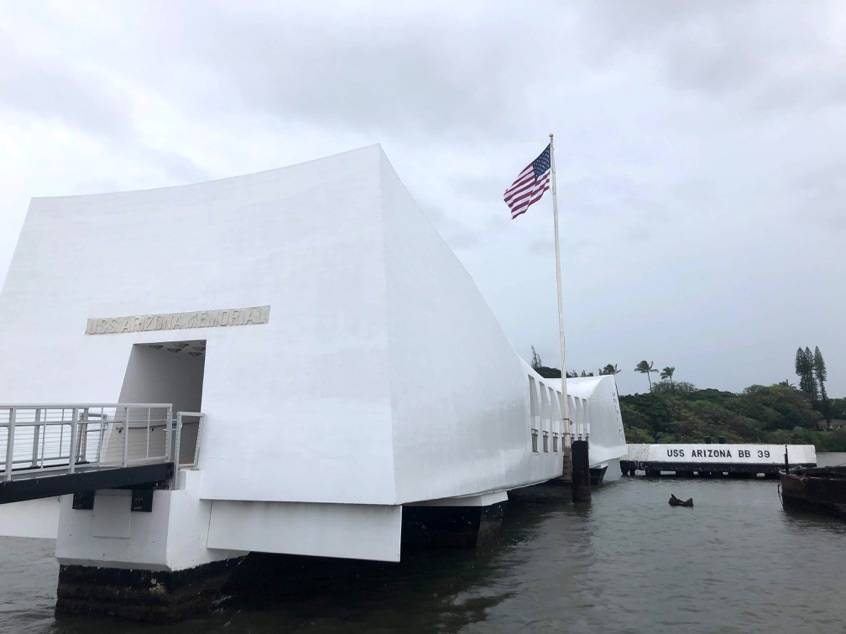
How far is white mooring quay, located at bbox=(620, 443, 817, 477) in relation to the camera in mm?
36031

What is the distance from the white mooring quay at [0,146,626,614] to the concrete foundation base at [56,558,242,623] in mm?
42

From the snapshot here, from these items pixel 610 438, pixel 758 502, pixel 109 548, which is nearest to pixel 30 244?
pixel 109 548

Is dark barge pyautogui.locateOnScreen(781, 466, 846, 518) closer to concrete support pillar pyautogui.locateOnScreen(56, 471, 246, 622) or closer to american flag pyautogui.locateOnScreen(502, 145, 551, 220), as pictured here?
american flag pyautogui.locateOnScreen(502, 145, 551, 220)

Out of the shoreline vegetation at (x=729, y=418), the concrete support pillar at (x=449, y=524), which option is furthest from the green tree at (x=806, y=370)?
the concrete support pillar at (x=449, y=524)

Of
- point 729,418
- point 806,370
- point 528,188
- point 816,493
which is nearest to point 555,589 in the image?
point 528,188

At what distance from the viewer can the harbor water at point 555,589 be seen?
8922 millimetres

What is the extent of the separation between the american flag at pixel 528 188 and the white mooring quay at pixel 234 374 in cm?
700

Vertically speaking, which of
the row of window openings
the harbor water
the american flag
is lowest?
the harbor water

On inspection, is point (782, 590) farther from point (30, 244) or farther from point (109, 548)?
point (30, 244)

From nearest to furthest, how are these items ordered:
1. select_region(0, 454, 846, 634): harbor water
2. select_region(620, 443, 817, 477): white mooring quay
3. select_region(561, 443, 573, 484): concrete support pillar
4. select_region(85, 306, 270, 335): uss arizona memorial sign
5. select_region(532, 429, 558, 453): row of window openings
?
select_region(0, 454, 846, 634): harbor water → select_region(85, 306, 270, 335): uss arizona memorial sign → select_region(532, 429, 558, 453): row of window openings → select_region(561, 443, 573, 484): concrete support pillar → select_region(620, 443, 817, 477): white mooring quay

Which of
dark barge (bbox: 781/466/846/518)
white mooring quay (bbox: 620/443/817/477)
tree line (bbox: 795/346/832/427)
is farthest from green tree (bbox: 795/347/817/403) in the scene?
dark barge (bbox: 781/466/846/518)

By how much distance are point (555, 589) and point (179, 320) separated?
8333 millimetres

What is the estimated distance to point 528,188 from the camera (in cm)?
2038

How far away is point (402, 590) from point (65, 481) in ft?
19.3
